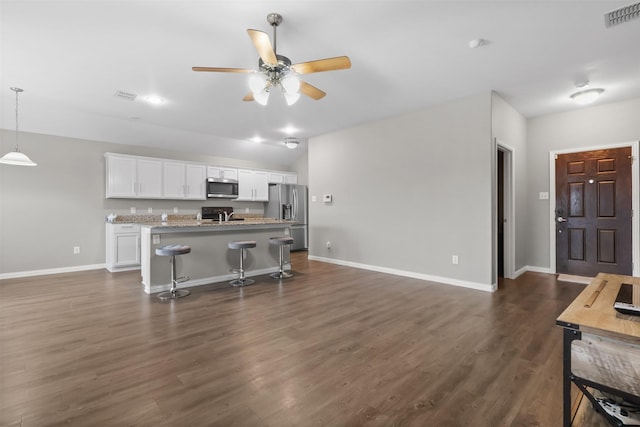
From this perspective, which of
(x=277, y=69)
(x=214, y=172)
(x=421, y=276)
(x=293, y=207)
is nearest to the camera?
(x=277, y=69)

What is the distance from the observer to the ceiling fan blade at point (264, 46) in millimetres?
2059

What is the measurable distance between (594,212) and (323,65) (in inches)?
196

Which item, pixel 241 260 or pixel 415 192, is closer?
pixel 241 260

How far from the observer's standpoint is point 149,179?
600cm

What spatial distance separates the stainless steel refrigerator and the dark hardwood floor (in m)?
3.85

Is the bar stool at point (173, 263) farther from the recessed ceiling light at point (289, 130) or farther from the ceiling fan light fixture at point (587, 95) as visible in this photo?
the ceiling fan light fixture at point (587, 95)

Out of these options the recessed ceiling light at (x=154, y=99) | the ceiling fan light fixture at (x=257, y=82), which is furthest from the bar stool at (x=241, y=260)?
the recessed ceiling light at (x=154, y=99)

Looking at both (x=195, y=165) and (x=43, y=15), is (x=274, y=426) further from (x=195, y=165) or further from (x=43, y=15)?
(x=195, y=165)

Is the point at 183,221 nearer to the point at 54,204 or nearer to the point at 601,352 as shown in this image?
the point at 54,204

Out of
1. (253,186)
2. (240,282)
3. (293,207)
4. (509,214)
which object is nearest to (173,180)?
(253,186)

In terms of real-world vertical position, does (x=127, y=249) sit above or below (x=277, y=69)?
below

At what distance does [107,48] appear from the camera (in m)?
2.87

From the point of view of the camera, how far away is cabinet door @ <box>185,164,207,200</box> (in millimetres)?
6582

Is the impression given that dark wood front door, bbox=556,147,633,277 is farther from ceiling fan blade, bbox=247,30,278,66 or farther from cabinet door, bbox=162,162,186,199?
cabinet door, bbox=162,162,186,199
